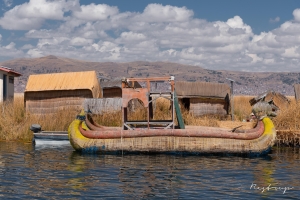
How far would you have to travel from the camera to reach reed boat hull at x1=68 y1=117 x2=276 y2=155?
818 inches

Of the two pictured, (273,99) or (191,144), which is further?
(273,99)

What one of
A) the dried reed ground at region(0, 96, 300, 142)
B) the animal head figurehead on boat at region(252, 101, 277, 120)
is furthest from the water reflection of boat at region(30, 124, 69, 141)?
the animal head figurehead on boat at region(252, 101, 277, 120)

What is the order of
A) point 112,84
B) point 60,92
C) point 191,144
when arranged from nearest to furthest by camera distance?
point 191,144 < point 60,92 < point 112,84

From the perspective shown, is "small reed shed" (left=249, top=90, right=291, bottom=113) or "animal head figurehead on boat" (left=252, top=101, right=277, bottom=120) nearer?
"animal head figurehead on boat" (left=252, top=101, right=277, bottom=120)

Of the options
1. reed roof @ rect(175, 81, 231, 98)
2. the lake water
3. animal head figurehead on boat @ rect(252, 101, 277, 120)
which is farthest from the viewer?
animal head figurehead on boat @ rect(252, 101, 277, 120)

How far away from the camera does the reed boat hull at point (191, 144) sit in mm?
20766

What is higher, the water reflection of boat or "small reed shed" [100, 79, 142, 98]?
"small reed shed" [100, 79, 142, 98]

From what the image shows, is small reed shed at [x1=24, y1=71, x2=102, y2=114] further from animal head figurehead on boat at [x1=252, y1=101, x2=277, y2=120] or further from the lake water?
animal head figurehead on boat at [x1=252, y1=101, x2=277, y2=120]

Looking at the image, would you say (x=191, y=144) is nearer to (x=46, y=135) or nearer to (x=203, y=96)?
(x=46, y=135)

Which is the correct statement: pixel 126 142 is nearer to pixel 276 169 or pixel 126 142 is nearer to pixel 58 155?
pixel 58 155

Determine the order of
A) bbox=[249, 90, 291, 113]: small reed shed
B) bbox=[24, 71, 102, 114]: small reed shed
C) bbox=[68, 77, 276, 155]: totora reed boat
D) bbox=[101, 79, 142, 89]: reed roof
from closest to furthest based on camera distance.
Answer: bbox=[68, 77, 276, 155]: totora reed boat → bbox=[24, 71, 102, 114]: small reed shed → bbox=[101, 79, 142, 89]: reed roof → bbox=[249, 90, 291, 113]: small reed shed

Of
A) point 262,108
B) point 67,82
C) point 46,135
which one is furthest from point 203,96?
point 46,135

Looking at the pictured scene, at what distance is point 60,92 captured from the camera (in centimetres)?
3350

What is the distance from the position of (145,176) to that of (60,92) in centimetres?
1889
